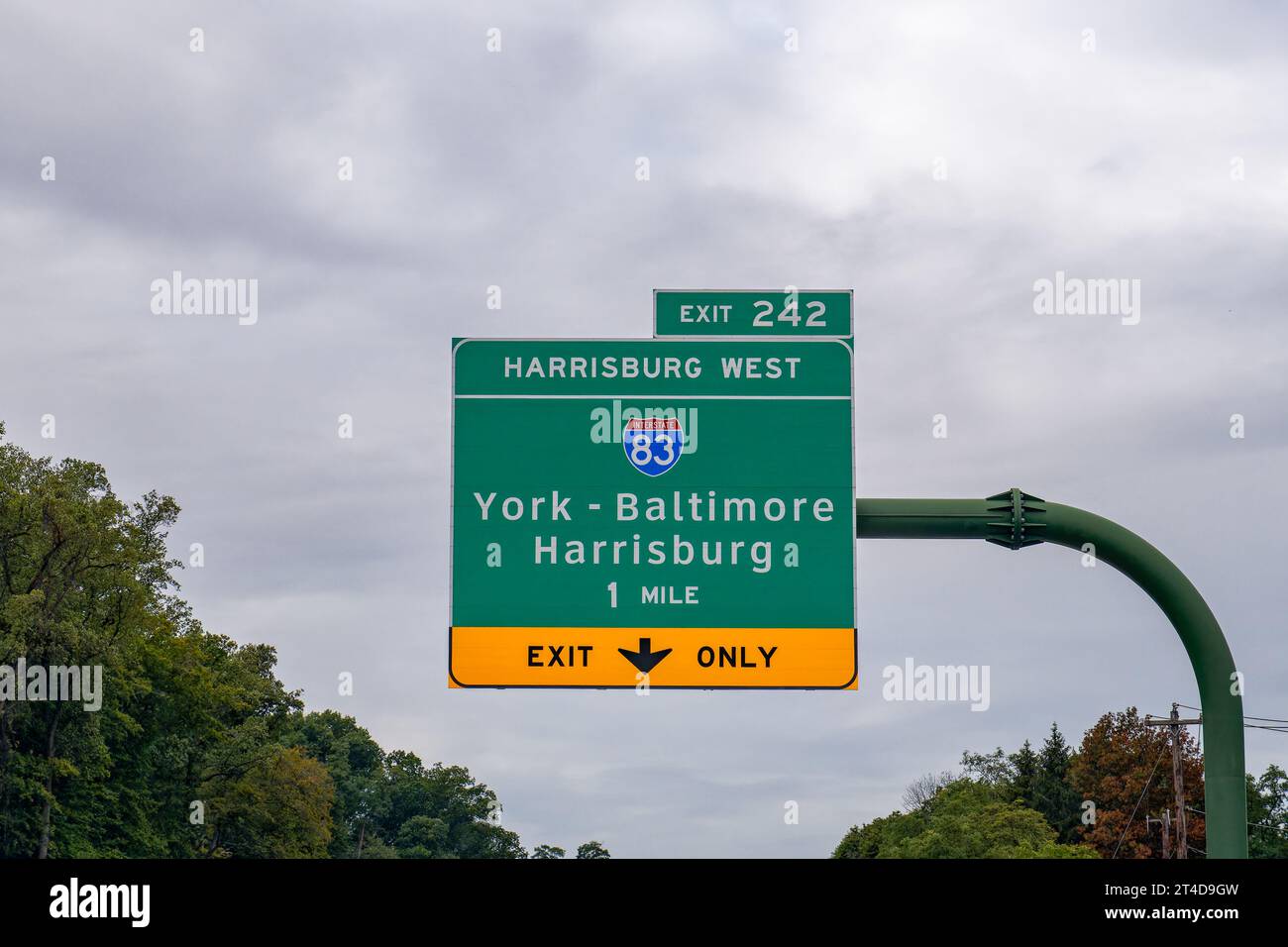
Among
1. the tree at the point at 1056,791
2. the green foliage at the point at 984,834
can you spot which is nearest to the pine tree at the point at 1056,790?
the tree at the point at 1056,791

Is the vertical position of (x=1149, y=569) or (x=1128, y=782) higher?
(x=1149, y=569)

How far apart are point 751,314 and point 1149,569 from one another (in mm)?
4552

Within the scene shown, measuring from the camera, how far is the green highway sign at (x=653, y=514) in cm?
1516

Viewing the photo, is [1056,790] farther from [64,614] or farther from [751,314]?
[751,314]

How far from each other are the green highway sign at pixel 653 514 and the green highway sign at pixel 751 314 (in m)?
0.14

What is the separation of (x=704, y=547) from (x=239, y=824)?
61357mm

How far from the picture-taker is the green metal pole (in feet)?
45.2

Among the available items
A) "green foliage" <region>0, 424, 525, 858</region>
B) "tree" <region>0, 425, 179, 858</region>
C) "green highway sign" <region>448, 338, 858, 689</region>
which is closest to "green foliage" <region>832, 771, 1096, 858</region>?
"green foliage" <region>0, 424, 525, 858</region>

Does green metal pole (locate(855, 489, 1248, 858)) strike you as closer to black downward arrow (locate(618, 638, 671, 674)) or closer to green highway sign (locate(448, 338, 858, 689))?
green highway sign (locate(448, 338, 858, 689))

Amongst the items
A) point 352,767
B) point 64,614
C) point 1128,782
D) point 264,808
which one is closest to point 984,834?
point 1128,782

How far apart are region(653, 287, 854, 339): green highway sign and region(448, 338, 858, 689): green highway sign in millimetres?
139

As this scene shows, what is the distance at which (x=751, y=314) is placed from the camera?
15.9 m
